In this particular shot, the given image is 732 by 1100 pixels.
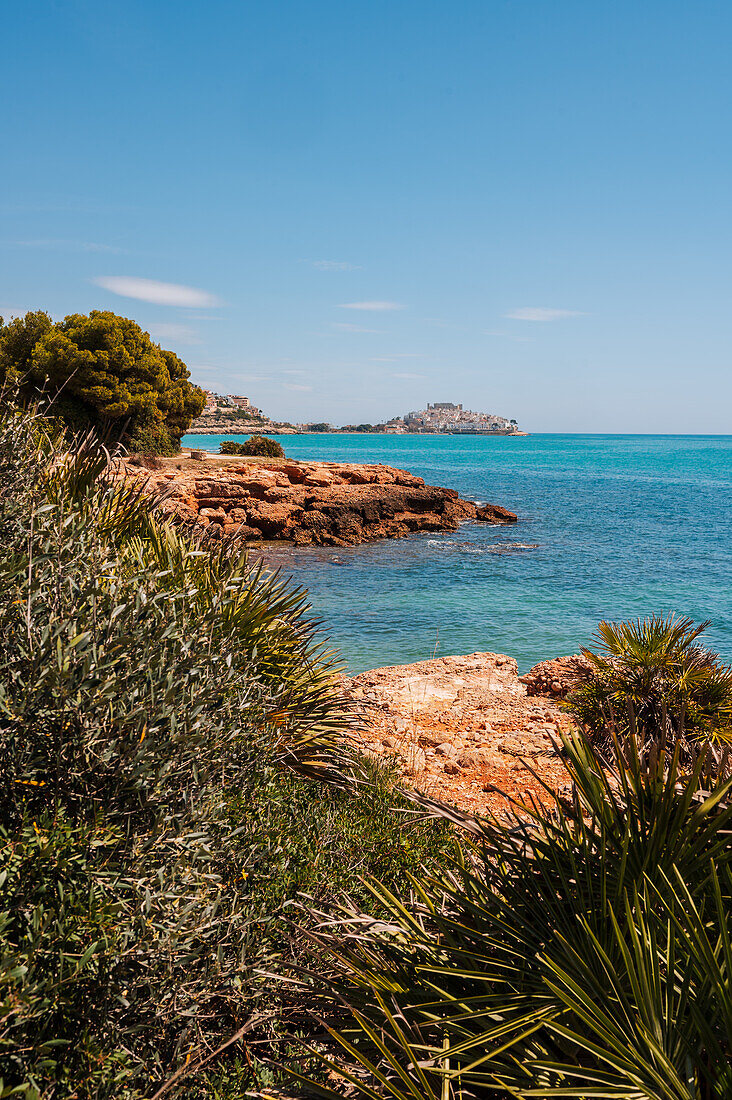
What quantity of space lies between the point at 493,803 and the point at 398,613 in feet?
38.5

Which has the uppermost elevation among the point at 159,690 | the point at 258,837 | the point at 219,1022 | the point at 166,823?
the point at 159,690

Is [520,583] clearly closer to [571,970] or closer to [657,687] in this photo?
[657,687]

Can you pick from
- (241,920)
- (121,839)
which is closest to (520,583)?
(241,920)

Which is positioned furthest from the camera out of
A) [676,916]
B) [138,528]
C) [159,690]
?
[138,528]

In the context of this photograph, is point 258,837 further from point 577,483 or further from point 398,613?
point 577,483

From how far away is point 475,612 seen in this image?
18.2 m

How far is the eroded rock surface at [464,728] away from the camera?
6543mm

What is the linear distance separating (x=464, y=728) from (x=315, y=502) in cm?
2235

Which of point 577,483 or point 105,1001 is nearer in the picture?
point 105,1001

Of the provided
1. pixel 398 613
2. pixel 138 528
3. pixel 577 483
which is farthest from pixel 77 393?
pixel 577 483

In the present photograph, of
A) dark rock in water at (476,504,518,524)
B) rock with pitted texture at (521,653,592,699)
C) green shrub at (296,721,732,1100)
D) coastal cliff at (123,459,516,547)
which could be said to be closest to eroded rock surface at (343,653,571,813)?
rock with pitted texture at (521,653,592,699)

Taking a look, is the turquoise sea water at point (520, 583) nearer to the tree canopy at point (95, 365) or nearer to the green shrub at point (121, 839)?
the green shrub at point (121, 839)

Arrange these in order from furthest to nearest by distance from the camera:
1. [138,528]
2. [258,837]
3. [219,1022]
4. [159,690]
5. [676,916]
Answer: [138,528], [258,837], [219,1022], [159,690], [676,916]

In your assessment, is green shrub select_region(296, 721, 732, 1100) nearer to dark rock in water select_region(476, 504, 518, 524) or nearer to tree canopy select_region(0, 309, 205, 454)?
tree canopy select_region(0, 309, 205, 454)
